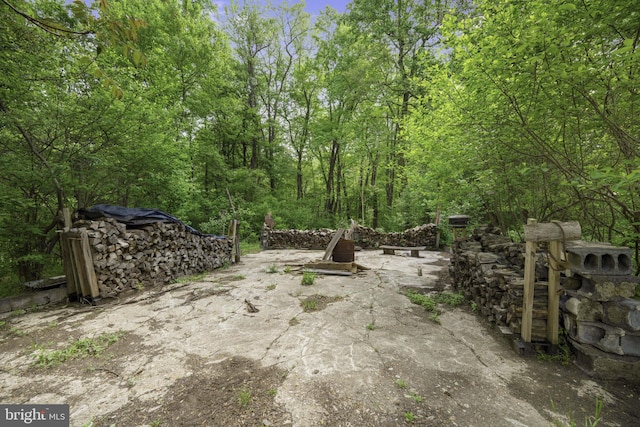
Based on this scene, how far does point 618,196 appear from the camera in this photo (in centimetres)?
292

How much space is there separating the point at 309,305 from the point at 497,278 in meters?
2.70

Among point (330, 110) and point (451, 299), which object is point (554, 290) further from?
point (330, 110)

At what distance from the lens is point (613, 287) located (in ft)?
7.45

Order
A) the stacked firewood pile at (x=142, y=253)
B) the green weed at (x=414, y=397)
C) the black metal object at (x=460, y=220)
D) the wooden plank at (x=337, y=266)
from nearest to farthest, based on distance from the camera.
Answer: the green weed at (x=414, y=397) < the stacked firewood pile at (x=142, y=253) < the wooden plank at (x=337, y=266) < the black metal object at (x=460, y=220)

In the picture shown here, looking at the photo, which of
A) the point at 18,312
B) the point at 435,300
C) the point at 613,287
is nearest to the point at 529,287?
the point at 613,287

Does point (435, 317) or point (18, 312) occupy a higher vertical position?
point (18, 312)

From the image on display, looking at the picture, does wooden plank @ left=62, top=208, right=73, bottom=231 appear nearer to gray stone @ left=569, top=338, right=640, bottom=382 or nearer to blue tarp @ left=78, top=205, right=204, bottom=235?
blue tarp @ left=78, top=205, right=204, bottom=235

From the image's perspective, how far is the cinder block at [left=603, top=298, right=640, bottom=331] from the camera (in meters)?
2.15

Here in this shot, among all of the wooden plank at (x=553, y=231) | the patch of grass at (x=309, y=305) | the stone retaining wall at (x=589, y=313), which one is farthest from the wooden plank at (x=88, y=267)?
the wooden plank at (x=553, y=231)

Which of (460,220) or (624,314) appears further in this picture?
(460,220)

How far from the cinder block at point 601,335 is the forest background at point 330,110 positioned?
130cm

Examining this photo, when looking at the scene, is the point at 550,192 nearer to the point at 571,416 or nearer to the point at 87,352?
the point at 571,416

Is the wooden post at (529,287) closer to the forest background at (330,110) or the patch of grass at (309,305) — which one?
the forest background at (330,110)

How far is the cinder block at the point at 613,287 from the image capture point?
225 cm
